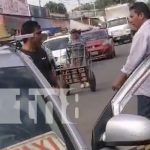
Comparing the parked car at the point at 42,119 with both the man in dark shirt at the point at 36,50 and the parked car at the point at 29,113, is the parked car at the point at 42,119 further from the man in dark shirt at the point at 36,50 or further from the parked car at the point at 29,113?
the man in dark shirt at the point at 36,50

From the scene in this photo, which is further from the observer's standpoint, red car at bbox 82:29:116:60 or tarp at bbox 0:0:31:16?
tarp at bbox 0:0:31:16

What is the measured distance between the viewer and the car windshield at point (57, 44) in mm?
25973

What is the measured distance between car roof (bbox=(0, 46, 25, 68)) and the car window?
4 cm

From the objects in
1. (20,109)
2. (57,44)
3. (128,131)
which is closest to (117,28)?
(57,44)

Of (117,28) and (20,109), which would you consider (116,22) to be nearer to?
(117,28)

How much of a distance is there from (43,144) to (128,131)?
0.47 m

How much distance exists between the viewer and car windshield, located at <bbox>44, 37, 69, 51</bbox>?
Result: 85.2 feet

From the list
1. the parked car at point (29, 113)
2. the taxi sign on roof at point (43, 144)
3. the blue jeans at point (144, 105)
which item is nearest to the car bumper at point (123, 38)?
the blue jeans at point (144, 105)

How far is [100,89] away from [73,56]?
121cm

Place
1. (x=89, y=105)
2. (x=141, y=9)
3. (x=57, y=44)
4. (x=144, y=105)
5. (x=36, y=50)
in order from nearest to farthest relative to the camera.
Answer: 1. (x=144, y=105)
2. (x=141, y=9)
3. (x=36, y=50)
4. (x=89, y=105)
5. (x=57, y=44)

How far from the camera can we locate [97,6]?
127625mm

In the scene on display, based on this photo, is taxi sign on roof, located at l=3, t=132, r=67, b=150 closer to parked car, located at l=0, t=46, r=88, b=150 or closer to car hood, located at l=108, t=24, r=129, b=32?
parked car, located at l=0, t=46, r=88, b=150

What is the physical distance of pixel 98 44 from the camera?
31469mm

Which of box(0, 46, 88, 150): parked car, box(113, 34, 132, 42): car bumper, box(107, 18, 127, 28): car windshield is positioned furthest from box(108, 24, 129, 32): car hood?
box(0, 46, 88, 150): parked car
